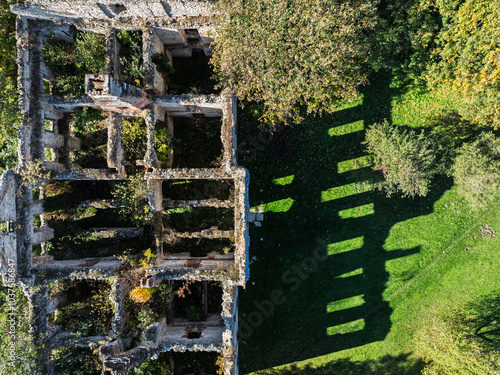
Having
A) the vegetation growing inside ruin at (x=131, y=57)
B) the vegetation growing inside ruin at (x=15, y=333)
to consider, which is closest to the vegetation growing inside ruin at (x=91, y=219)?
the vegetation growing inside ruin at (x=15, y=333)

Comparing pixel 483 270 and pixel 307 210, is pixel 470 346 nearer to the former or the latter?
pixel 483 270

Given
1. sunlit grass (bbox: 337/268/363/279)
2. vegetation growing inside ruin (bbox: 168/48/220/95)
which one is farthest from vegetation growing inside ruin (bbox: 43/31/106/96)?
sunlit grass (bbox: 337/268/363/279)

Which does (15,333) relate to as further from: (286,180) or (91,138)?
(286,180)

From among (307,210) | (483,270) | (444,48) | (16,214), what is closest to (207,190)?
(307,210)

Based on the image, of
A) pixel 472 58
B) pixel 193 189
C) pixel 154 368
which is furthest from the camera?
pixel 193 189

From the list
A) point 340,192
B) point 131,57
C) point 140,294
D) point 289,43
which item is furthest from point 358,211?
point 131,57
